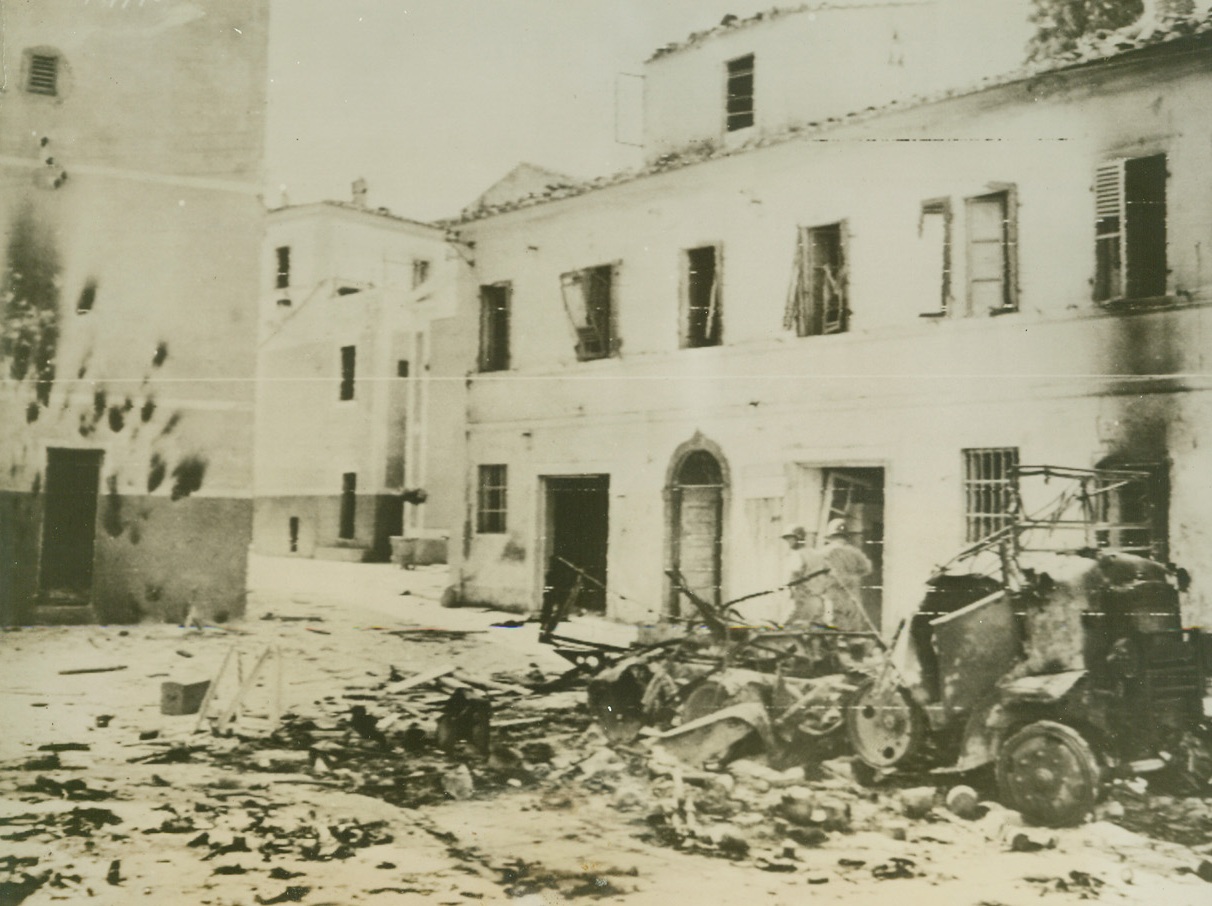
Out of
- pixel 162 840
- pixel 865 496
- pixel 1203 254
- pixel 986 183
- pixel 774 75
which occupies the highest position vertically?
pixel 774 75

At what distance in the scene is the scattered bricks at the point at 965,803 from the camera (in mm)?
3225

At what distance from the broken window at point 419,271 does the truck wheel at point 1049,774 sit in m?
2.89

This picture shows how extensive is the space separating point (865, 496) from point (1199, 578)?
44.0 inches

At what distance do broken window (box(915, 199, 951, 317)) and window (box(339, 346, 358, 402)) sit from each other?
2.19 meters

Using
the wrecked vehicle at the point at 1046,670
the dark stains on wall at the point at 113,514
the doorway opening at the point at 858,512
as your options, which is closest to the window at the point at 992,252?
the wrecked vehicle at the point at 1046,670

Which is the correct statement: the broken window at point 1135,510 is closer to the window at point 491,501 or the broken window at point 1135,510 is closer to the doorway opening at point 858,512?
the doorway opening at point 858,512

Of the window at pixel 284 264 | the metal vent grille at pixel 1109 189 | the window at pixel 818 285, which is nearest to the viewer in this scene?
the metal vent grille at pixel 1109 189

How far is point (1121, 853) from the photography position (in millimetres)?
3168

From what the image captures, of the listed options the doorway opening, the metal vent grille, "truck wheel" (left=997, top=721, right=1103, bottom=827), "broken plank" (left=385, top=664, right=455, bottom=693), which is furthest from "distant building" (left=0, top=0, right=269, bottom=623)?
the metal vent grille

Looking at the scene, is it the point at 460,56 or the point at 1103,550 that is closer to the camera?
the point at 1103,550

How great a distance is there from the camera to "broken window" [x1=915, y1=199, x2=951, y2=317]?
11.2 feet

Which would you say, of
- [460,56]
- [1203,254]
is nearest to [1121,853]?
[1203,254]

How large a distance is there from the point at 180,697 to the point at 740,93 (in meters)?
3.21

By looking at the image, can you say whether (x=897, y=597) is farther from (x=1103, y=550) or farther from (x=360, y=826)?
(x=360, y=826)
